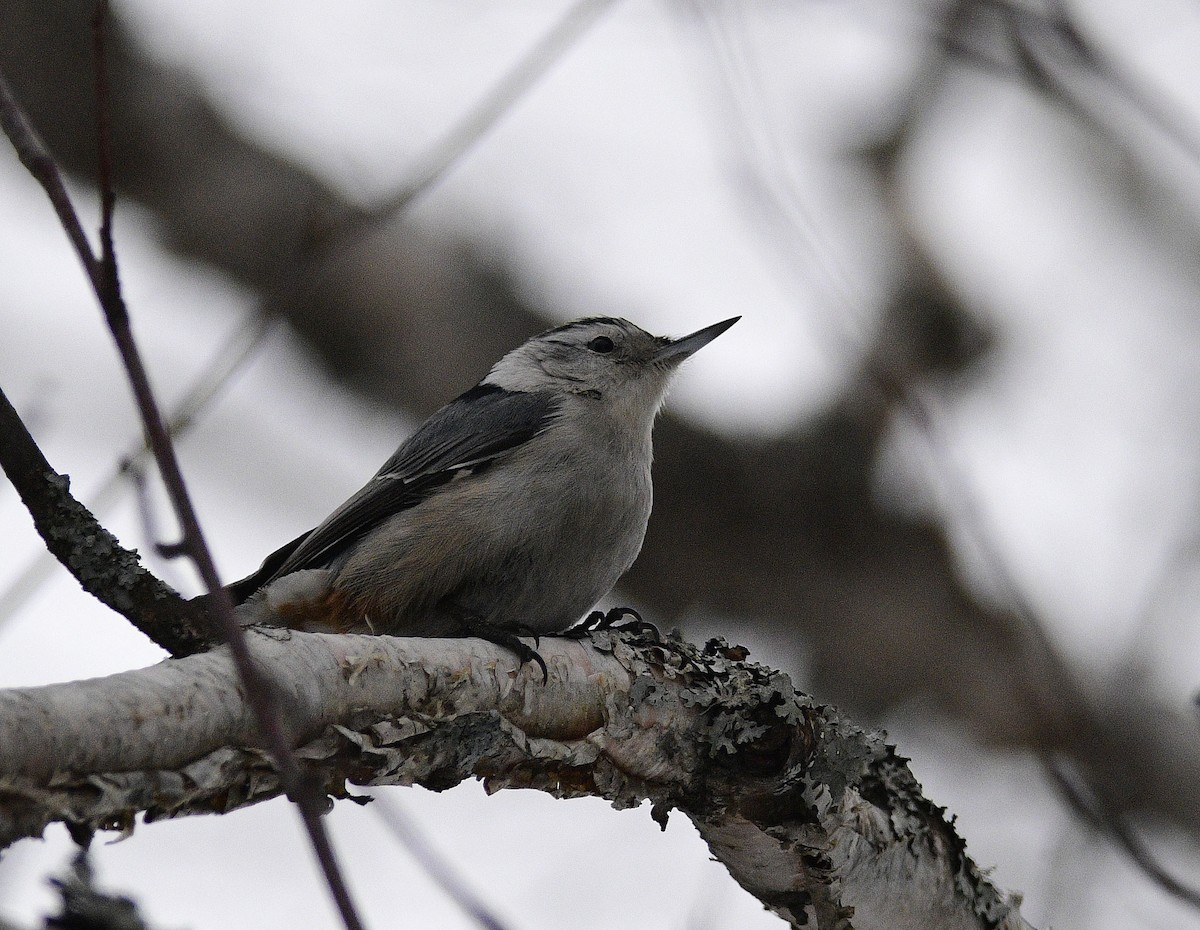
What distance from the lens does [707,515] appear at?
455 centimetres

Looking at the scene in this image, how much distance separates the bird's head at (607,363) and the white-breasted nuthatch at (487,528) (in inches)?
4.9

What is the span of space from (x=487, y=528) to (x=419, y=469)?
14.1 inches

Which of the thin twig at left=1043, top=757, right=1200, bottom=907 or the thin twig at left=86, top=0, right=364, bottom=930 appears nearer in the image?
the thin twig at left=86, top=0, right=364, bottom=930

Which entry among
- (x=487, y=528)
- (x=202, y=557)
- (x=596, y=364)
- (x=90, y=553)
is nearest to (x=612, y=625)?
(x=487, y=528)

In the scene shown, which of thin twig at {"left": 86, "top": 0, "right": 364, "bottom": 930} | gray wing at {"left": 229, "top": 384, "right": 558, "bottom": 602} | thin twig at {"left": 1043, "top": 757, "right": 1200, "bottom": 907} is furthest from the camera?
gray wing at {"left": 229, "top": 384, "right": 558, "bottom": 602}

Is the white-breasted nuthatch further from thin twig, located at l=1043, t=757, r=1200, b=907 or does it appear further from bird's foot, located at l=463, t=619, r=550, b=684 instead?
thin twig, located at l=1043, t=757, r=1200, b=907

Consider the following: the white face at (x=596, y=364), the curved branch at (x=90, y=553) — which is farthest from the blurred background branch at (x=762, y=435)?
the curved branch at (x=90, y=553)

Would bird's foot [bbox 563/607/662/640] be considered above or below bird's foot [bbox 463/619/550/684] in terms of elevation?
above

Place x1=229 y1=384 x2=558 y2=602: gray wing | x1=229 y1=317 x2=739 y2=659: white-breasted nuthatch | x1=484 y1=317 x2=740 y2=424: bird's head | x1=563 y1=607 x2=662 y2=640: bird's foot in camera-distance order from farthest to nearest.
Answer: x1=484 y1=317 x2=740 y2=424: bird's head, x1=229 y1=384 x2=558 y2=602: gray wing, x1=229 y1=317 x2=739 y2=659: white-breasted nuthatch, x1=563 y1=607 x2=662 y2=640: bird's foot

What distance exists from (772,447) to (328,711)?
313 cm

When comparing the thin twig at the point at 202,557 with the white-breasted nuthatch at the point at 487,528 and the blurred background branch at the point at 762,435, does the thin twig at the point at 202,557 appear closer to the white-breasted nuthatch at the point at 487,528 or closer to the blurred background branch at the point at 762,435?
the white-breasted nuthatch at the point at 487,528

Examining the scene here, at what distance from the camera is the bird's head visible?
3.46 m

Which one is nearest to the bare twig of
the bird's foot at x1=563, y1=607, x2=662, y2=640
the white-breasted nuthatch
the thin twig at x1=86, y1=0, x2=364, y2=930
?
the thin twig at x1=86, y1=0, x2=364, y2=930

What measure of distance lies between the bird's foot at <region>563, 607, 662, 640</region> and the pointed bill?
3.02ft
